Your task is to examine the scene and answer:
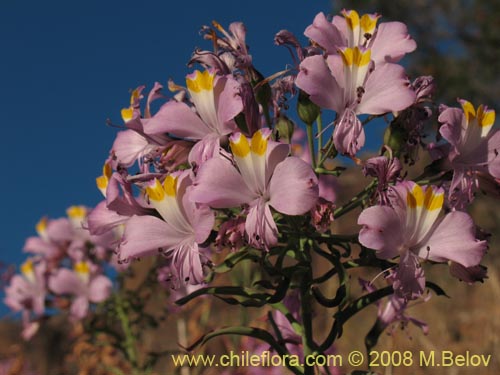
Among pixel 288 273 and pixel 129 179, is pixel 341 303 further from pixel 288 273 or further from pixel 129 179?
pixel 129 179

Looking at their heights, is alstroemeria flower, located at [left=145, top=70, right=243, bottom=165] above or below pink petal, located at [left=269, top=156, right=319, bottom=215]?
above

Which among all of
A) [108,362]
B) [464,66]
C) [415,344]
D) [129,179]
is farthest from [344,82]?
[464,66]

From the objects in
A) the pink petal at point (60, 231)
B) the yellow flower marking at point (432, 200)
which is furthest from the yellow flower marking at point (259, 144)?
the pink petal at point (60, 231)

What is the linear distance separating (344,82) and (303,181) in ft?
1.11

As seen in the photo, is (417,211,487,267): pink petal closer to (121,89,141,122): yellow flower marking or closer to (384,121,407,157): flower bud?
(384,121,407,157): flower bud

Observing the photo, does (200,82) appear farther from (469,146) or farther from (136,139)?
(469,146)

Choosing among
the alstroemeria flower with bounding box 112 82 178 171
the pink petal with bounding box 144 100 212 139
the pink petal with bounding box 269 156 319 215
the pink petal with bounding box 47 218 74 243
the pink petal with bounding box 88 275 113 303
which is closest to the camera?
the pink petal with bounding box 269 156 319 215

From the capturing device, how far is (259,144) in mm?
1600

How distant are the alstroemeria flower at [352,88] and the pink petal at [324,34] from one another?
74 millimetres

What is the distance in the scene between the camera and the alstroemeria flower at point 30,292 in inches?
150

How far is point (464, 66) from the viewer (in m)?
11.6

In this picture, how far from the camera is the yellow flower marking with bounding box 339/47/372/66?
1717mm

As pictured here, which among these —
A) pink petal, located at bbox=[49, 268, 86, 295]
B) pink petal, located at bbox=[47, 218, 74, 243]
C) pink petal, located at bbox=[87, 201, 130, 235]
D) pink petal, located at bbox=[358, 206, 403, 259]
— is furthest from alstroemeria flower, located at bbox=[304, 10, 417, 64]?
pink petal, located at bbox=[47, 218, 74, 243]

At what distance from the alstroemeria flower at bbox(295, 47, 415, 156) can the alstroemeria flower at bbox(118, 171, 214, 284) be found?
0.38 m
